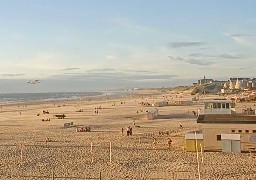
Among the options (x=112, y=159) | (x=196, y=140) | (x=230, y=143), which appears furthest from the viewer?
(x=196, y=140)

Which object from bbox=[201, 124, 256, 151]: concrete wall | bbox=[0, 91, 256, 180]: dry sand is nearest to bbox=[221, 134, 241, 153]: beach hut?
bbox=[201, 124, 256, 151]: concrete wall

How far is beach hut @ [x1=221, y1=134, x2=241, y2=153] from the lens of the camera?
26.9 metres

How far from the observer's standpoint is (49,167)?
24.2 meters

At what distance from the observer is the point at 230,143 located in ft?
89.2

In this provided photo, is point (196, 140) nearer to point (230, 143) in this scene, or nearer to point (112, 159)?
point (230, 143)

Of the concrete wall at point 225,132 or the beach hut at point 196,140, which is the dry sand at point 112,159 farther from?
the concrete wall at point 225,132

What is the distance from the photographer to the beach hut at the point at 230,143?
26.9 m

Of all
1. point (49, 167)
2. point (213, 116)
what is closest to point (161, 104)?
point (213, 116)

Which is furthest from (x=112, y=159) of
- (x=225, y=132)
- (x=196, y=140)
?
(x=225, y=132)

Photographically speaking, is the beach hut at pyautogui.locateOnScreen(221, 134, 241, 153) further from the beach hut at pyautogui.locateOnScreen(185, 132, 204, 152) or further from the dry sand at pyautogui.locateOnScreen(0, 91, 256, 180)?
the beach hut at pyautogui.locateOnScreen(185, 132, 204, 152)

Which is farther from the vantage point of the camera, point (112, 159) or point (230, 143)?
point (230, 143)

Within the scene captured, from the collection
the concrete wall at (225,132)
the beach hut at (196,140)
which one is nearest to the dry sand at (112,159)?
the beach hut at (196,140)

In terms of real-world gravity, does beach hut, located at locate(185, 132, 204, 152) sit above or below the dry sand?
above

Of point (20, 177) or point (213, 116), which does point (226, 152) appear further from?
point (20, 177)
